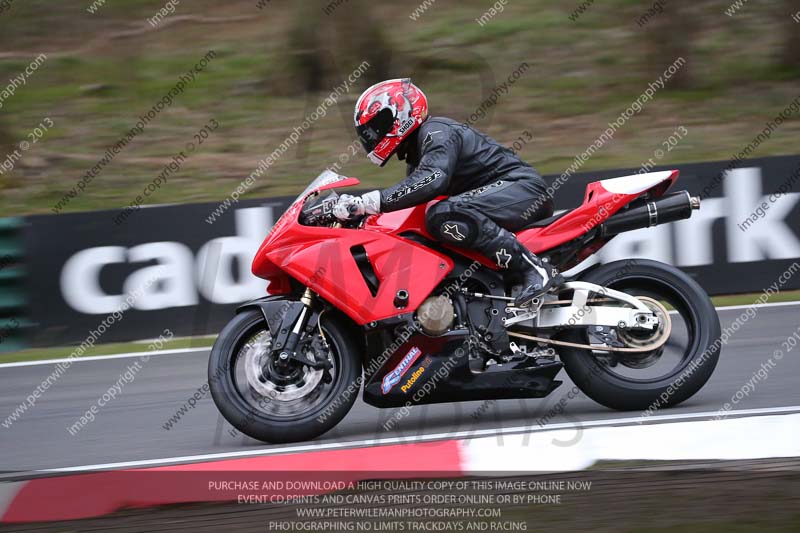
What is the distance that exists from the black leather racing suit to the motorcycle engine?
35cm

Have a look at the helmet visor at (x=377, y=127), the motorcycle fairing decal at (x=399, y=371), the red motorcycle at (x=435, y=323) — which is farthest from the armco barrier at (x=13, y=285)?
the motorcycle fairing decal at (x=399, y=371)

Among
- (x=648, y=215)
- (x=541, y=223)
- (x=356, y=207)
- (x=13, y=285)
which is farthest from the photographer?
(x=13, y=285)

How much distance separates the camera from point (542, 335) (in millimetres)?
5672

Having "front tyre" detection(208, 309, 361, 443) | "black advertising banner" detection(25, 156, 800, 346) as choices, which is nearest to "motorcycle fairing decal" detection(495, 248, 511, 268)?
Result: "front tyre" detection(208, 309, 361, 443)

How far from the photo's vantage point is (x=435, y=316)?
552cm

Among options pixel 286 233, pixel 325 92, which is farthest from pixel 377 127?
pixel 325 92

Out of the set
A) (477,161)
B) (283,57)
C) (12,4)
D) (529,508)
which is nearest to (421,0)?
(283,57)

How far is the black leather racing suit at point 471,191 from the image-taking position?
549 cm

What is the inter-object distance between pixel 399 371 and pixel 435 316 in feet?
1.19

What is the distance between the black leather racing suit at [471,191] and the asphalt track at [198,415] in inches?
40.2

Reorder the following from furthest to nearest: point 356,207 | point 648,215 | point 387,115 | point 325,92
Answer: point 325,92, point 648,215, point 387,115, point 356,207

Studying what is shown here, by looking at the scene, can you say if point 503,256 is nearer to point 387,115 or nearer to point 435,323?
point 435,323

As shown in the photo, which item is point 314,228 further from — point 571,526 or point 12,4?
point 12,4

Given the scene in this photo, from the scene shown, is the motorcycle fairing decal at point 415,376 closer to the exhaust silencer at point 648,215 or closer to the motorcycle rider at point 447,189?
the motorcycle rider at point 447,189
